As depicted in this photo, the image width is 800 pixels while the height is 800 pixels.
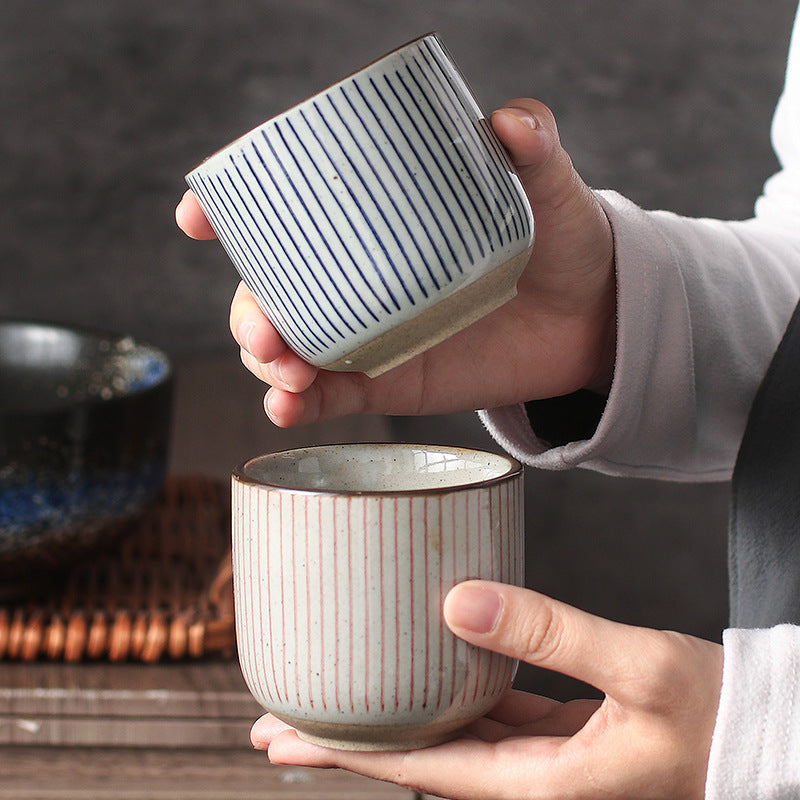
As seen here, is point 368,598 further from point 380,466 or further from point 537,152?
point 537,152

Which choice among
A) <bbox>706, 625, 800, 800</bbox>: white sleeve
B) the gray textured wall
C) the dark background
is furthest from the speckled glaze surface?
the gray textured wall

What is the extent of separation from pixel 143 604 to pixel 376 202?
50 cm

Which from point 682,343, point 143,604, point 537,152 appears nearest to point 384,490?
point 537,152

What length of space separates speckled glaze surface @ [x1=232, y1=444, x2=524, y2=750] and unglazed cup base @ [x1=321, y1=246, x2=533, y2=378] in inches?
2.8

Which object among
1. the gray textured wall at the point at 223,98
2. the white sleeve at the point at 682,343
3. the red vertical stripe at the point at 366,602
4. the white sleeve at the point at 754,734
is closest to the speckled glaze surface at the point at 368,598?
the red vertical stripe at the point at 366,602

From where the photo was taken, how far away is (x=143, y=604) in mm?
832

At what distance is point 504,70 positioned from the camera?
1.62m

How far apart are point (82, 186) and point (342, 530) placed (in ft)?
4.21

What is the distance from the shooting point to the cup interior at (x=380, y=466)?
1.77 feet

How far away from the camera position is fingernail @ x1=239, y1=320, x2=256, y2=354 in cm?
55

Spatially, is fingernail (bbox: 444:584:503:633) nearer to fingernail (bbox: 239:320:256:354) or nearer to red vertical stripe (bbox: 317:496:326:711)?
red vertical stripe (bbox: 317:496:326:711)

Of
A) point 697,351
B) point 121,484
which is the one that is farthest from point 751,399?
point 121,484

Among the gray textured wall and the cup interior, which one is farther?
the gray textured wall

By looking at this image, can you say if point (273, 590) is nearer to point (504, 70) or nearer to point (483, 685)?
point (483, 685)
